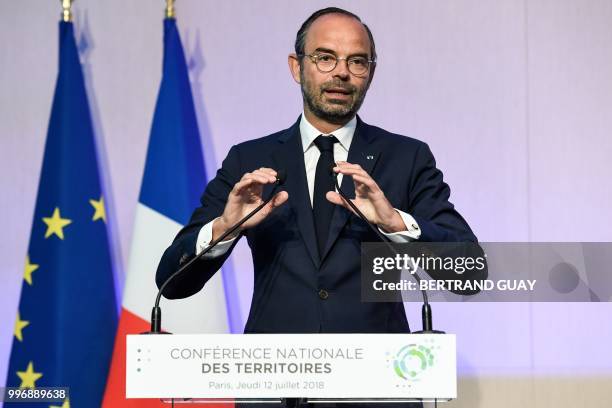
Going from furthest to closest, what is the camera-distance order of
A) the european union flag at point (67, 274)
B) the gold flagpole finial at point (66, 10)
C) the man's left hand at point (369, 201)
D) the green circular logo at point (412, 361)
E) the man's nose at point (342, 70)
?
the gold flagpole finial at point (66, 10) → the european union flag at point (67, 274) → the man's nose at point (342, 70) → the man's left hand at point (369, 201) → the green circular logo at point (412, 361)

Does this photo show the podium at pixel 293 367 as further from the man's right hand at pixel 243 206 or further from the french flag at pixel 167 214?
the french flag at pixel 167 214

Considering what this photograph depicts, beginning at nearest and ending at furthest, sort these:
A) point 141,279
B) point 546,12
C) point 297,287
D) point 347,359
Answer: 1. point 347,359
2. point 297,287
3. point 141,279
4. point 546,12

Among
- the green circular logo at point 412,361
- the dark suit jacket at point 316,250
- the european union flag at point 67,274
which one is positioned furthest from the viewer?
the european union flag at point 67,274

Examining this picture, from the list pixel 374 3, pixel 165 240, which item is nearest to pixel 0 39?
pixel 165 240

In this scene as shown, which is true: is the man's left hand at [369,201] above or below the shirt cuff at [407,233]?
above

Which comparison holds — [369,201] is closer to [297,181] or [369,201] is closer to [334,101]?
[297,181]

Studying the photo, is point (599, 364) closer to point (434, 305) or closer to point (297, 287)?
point (434, 305)

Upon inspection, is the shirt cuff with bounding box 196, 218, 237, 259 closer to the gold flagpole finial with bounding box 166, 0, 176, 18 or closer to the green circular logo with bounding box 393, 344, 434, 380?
the green circular logo with bounding box 393, 344, 434, 380

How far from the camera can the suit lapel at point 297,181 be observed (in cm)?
216

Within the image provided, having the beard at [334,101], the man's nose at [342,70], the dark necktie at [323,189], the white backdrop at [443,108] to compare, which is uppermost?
the white backdrop at [443,108]

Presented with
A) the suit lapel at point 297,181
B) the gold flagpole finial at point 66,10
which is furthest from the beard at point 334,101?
the gold flagpole finial at point 66,10

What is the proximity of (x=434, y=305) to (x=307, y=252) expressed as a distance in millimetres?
1699

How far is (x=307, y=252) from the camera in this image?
216 cm

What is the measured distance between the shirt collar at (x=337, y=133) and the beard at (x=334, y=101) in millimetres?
35
